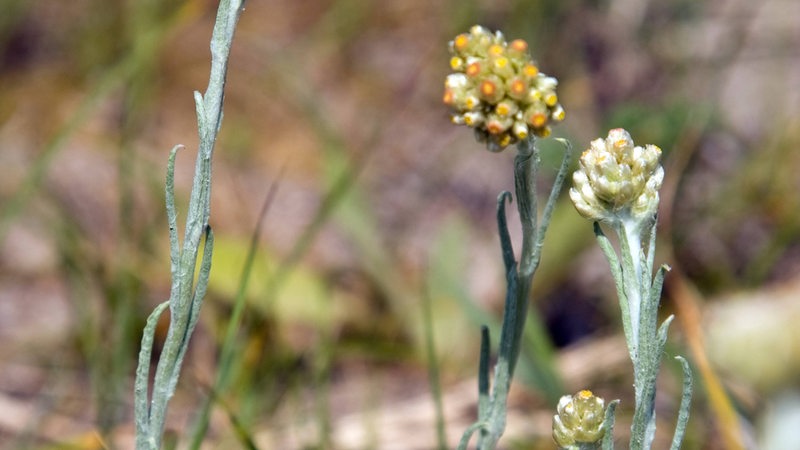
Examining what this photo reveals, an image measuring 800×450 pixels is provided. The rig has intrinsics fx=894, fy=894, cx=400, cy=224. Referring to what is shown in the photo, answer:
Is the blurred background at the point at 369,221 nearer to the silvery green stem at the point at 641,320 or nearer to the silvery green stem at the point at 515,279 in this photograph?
the silvery green stem at the point at 515,279

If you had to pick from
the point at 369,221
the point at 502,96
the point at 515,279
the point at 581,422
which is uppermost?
the point at 369,221

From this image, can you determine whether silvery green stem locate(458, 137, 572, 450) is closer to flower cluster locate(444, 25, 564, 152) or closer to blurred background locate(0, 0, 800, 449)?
flower cluster locate(444, 25, 564, 152)

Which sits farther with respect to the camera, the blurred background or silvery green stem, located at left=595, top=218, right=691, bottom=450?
the blurred background

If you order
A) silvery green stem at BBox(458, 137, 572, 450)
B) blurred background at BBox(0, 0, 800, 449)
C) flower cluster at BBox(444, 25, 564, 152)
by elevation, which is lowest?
silvery green stem at BBox(458, 137, 572, 450)

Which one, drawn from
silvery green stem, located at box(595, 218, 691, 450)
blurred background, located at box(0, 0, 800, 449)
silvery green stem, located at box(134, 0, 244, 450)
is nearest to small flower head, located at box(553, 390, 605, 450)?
Answer: silvery green stem, located at box(595, 218, 691, 450)

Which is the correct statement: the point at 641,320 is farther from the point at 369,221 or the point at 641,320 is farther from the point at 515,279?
the point at 369,221

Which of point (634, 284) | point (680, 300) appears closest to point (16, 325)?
point (680, 300)

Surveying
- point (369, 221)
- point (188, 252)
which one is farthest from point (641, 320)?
point (369, 221)
